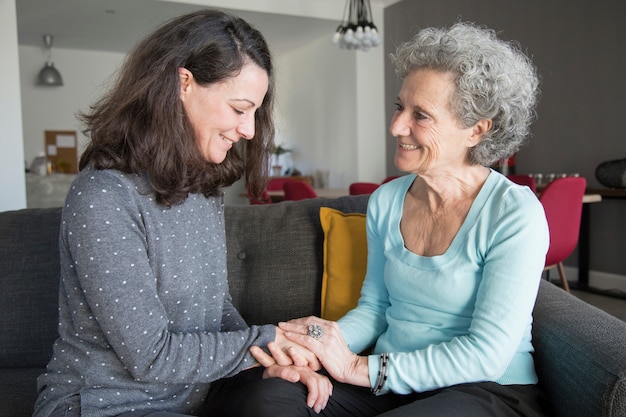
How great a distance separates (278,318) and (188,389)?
0.60 metres

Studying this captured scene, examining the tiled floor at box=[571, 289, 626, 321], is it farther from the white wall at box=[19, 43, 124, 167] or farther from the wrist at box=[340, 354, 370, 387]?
the white wall at box=[19, 43, 124, 167]

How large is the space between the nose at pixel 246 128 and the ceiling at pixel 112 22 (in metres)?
5.55

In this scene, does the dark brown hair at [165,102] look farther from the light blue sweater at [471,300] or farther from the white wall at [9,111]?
the white wall at [9,111]

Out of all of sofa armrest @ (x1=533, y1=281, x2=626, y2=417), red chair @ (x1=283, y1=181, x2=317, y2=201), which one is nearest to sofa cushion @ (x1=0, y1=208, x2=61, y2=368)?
sofa armrest @ (x1=533, y1=281, x2=626, y2=417)

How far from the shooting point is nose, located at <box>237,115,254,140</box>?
4.62ft

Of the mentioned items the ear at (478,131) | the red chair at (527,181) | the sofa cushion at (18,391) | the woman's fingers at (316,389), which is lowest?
the sofa cushion at (18,391)

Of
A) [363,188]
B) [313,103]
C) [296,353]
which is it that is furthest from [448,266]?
[313,103]

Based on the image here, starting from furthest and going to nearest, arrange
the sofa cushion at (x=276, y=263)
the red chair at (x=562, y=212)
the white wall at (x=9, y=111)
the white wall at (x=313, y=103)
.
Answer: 1. the white wall at (x=313, y=103)
2. the white wall at (x=9, y=111)
3. the red chair at (x=562, y=212)
4. the sofa cushion at (x=276, y=263)

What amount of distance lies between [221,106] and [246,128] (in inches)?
3.7

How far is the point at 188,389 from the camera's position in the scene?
141 cm

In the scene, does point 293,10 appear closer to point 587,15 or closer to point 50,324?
point 587,15

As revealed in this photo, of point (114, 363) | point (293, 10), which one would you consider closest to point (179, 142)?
point (114, 363)

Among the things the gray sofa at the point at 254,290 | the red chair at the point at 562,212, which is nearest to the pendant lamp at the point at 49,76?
the red chair at the point at 562,212

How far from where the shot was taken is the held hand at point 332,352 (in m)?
1.42
